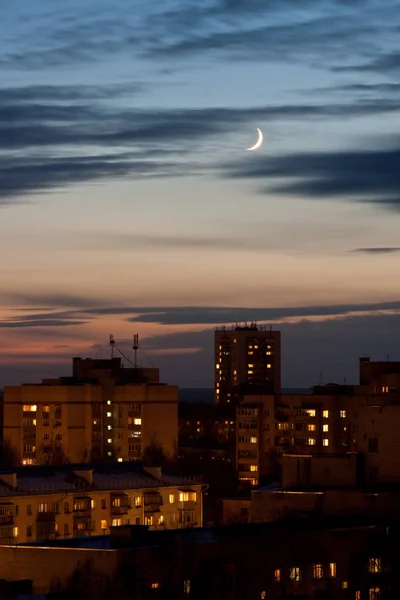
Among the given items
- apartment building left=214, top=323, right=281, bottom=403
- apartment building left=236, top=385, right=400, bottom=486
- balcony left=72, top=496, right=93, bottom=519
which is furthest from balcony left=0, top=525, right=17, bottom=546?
apartment building left=214, top=323, right=281, bottom=403

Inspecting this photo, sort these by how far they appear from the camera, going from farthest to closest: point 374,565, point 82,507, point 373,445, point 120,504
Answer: point 120,504, point 82,507, point 373,445, point 374,565

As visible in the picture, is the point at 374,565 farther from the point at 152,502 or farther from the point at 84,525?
the point at 152,502

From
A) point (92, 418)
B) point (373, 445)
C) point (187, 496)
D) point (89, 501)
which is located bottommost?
point (89, 501)

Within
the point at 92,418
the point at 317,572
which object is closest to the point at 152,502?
the point at 317,572

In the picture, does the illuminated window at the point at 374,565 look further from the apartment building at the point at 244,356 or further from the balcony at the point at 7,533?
the apartment building at the point at 244,356

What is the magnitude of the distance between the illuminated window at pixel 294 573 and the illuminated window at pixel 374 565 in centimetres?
183

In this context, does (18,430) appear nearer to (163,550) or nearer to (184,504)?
(184,504)

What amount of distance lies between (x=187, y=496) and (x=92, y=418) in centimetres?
3503

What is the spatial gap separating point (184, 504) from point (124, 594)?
24162 millimetres

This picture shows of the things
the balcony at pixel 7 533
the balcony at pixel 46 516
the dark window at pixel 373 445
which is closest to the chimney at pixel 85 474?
the balcony at pixel 46 516

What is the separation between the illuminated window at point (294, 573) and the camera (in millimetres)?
38469

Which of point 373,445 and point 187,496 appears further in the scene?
point 187,496

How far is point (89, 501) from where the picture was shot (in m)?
56.3

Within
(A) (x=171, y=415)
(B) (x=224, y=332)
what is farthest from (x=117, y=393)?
(B) (x=224, y=332)
